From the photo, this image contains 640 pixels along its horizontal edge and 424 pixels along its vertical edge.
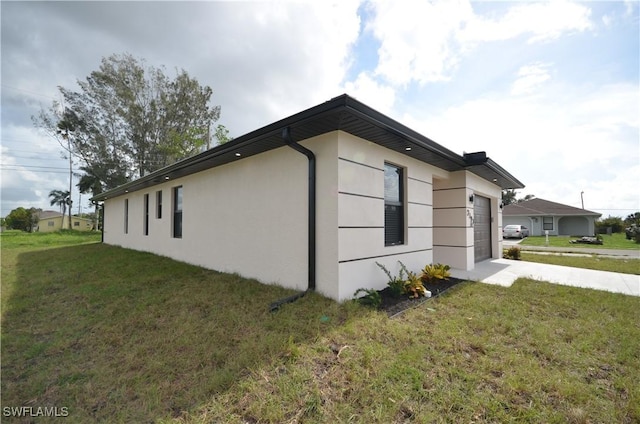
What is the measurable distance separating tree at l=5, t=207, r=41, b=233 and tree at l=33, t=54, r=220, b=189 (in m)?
22.1

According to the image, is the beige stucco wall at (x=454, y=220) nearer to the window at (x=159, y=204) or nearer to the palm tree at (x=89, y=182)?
the window at (x=159, y=204)

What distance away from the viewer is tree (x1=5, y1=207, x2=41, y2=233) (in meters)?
33.4

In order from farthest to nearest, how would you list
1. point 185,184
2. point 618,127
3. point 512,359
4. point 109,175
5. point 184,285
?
point 109,175 → point 185,184 → point 618,127 → point 184,285 → point 512,359

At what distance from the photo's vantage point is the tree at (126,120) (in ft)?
64.6

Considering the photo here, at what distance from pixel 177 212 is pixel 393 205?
20.8 feet

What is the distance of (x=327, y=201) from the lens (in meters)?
3.90

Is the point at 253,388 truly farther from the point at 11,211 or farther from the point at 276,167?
the point at 11,211

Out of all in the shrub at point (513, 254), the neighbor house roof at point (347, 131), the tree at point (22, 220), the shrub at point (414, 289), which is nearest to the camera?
the neighbor house roof at point (347, 131)

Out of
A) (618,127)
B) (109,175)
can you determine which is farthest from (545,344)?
(109,175)

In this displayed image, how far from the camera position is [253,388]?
2.14 m

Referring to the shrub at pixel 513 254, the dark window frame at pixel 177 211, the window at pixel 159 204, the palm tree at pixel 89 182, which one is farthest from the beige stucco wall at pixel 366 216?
the palm tree at pixel 89 182

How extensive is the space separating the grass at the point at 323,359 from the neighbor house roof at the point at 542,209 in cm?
2361

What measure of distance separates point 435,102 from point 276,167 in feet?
13.3

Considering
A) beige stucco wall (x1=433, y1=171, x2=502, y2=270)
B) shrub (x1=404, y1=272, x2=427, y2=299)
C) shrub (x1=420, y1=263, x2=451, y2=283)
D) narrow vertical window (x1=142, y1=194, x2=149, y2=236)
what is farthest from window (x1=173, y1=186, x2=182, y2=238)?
beige stucco wall (x1=433, y1=171, x2=502, y2=270)
